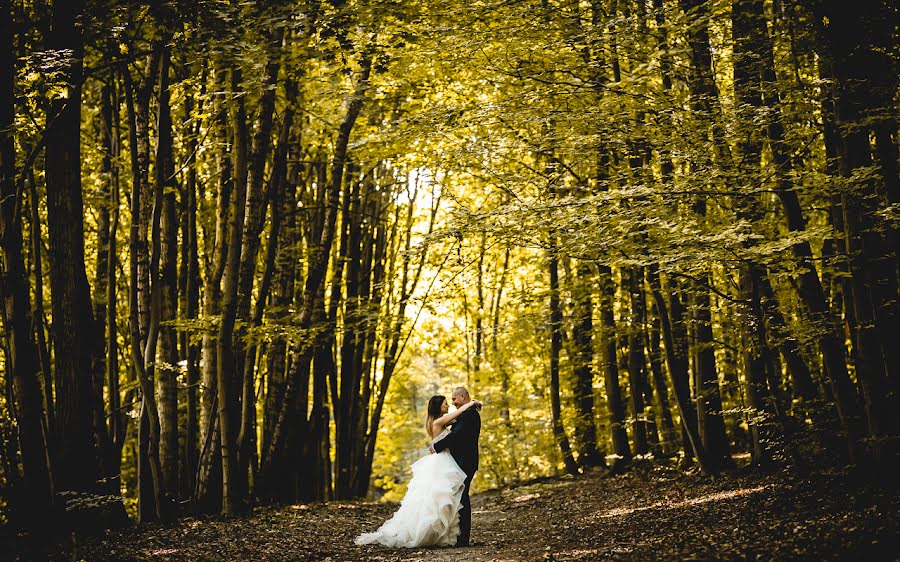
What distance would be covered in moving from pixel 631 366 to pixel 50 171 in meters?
12.1

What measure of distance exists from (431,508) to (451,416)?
1059mm

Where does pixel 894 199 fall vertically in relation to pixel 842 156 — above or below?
below

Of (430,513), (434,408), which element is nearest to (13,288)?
(434,408)

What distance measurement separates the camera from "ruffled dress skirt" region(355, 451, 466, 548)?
852cm

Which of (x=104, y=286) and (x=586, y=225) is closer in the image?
(x=586, y=225)

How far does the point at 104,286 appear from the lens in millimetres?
11992

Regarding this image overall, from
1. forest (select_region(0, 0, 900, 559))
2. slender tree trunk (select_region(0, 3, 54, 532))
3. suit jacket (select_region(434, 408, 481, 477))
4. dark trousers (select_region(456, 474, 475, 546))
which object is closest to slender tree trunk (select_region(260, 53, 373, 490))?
forest (select_region(0, 0, 900, 559))

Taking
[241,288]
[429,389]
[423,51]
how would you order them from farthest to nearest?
[429,389], [241,288], [423,51]

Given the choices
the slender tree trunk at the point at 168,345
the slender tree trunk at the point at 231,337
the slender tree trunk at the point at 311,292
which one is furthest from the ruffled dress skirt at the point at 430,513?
the slender tree trunk at the point at 311,292

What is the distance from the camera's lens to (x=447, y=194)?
16.4m

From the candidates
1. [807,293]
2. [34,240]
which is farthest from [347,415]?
[807,293]

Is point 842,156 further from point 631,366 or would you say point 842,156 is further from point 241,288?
point 631,366

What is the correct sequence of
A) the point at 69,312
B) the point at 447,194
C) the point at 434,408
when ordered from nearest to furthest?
the point at 69,312, the point at 434,408, the point at 447,194

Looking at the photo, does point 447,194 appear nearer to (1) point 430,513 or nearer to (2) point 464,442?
(2) point 464,442
